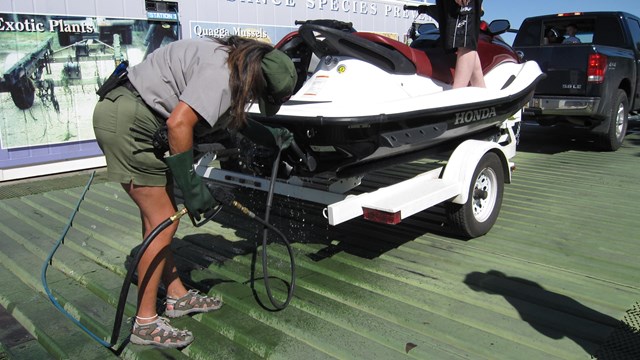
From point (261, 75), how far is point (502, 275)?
2364mm

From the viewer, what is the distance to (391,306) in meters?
3.42

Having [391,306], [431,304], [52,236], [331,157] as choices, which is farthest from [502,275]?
[52,236]

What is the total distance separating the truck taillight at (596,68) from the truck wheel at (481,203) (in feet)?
12.9

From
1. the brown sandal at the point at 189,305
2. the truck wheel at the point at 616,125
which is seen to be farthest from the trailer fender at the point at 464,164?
the truck wheel at the point at 616,125

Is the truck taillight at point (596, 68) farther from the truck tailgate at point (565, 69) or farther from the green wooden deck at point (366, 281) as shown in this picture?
the green wooden deck at point (366, 281)

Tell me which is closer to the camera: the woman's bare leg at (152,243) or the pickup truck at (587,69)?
the woman's bare leg at (152,243)

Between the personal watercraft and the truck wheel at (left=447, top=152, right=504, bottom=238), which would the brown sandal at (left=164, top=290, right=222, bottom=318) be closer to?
the personal watercraft

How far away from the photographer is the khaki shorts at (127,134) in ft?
9.10

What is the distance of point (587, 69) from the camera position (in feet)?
25.6

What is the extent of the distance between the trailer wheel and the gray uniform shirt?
5.44m

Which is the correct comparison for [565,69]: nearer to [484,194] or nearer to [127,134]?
[484,194]

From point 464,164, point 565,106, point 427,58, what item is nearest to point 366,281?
point 464,164

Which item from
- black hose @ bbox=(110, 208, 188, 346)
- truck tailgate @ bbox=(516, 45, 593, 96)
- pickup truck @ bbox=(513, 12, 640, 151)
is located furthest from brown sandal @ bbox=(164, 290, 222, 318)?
truck tailgate @ bbox=(516, 45, 593, 96)

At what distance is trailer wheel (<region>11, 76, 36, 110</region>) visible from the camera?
7.21m
